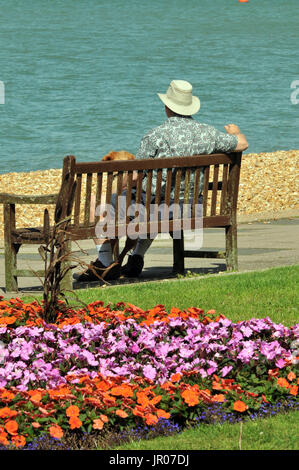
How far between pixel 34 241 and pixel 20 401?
2892mm

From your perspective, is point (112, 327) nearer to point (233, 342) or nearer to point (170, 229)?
point (233, 342)

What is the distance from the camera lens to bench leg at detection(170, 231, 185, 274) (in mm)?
8031

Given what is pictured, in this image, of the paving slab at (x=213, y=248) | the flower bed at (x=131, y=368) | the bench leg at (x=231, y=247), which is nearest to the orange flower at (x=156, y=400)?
the flower bed at (x=131, y=368)

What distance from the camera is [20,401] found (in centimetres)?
422

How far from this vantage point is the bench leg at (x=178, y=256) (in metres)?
8.03

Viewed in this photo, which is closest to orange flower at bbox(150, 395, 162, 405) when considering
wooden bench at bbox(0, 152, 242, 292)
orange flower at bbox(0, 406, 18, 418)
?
orange flower at bbox(0, 406, 18, 418)

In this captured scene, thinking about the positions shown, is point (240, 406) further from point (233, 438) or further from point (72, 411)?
point (72, 411)

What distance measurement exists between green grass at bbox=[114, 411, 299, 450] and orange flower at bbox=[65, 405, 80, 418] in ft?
0.84

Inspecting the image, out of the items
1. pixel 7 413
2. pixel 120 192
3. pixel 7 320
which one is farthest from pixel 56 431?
pixel 120 192

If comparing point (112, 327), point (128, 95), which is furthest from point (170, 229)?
point (128, 95)

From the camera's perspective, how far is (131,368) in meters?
4.78

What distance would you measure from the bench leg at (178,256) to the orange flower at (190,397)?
3.73 meters

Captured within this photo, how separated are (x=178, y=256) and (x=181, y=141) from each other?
108 cm

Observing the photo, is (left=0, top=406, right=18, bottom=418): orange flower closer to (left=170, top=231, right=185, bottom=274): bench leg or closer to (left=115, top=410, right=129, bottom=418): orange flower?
(left=115, top=410, right=129, bottom=418): orange flower
